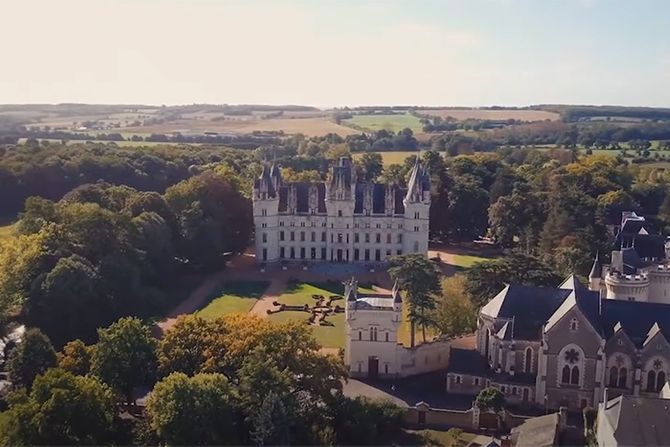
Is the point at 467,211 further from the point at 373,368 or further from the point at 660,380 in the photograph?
the point at 660,380

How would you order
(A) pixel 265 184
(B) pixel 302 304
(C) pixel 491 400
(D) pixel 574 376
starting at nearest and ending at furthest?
(C) pixel 491 400 < (D) pixel 574 376 < (B) pixel 302 304 < (A) pixel 265 184

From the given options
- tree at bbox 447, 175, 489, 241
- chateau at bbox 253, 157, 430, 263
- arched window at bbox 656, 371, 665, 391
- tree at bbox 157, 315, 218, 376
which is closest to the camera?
tree at bbox 157, 315, 218, 376

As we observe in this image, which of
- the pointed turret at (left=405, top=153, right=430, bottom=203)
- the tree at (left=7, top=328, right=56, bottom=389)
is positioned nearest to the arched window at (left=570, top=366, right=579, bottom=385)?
the tree at (left=7, top=328, right=56, bottom=389)

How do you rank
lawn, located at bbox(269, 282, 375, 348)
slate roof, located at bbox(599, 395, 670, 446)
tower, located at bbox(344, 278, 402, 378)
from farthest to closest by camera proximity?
lawn, located at bbox(269, 282, 375, 348) < tower, located at bbox(344, 278, 402, 378) < slate roof, located at bbox(599, 395, 670, 446)

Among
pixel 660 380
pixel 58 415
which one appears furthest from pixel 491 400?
pixel 58 415

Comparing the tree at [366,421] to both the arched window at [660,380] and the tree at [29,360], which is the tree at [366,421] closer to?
the arched window at [660,380]

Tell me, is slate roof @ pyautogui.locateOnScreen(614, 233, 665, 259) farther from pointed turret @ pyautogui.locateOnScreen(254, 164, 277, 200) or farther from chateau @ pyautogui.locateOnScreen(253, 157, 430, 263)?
pointed turret @ pyautogui.locateOnScreen(254, 164, 277, 200)
